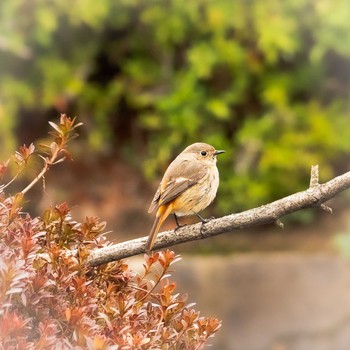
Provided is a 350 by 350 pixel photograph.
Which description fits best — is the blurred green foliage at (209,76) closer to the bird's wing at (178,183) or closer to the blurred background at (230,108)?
the blurred background at (230,108)

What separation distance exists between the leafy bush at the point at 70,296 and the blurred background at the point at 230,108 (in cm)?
484

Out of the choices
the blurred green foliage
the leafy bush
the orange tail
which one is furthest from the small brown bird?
the blurred green foliage

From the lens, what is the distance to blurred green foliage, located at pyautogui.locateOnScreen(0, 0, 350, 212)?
8531mm

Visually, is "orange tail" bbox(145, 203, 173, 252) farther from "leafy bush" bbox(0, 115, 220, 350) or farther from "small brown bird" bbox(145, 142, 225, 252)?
"leafy bush" bbox(0, 115, 220, 350)

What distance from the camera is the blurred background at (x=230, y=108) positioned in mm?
8438

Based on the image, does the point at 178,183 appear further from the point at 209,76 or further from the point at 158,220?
the point at 209,76

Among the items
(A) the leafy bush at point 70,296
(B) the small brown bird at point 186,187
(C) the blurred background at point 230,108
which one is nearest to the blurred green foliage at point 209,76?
(C) the blurred background at point 230,108

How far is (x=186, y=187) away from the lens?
16.5 feet

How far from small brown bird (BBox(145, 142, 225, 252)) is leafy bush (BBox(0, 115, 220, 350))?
3.66 feet

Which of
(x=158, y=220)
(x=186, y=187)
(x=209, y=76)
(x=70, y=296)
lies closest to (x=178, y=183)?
(x=186, y=187)

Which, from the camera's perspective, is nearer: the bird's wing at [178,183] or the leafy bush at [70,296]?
the leafy bush at [70,296]

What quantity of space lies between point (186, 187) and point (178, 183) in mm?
59

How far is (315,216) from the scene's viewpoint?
9.17 meters

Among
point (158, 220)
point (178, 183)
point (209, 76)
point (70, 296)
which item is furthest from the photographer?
point (209, 76)
